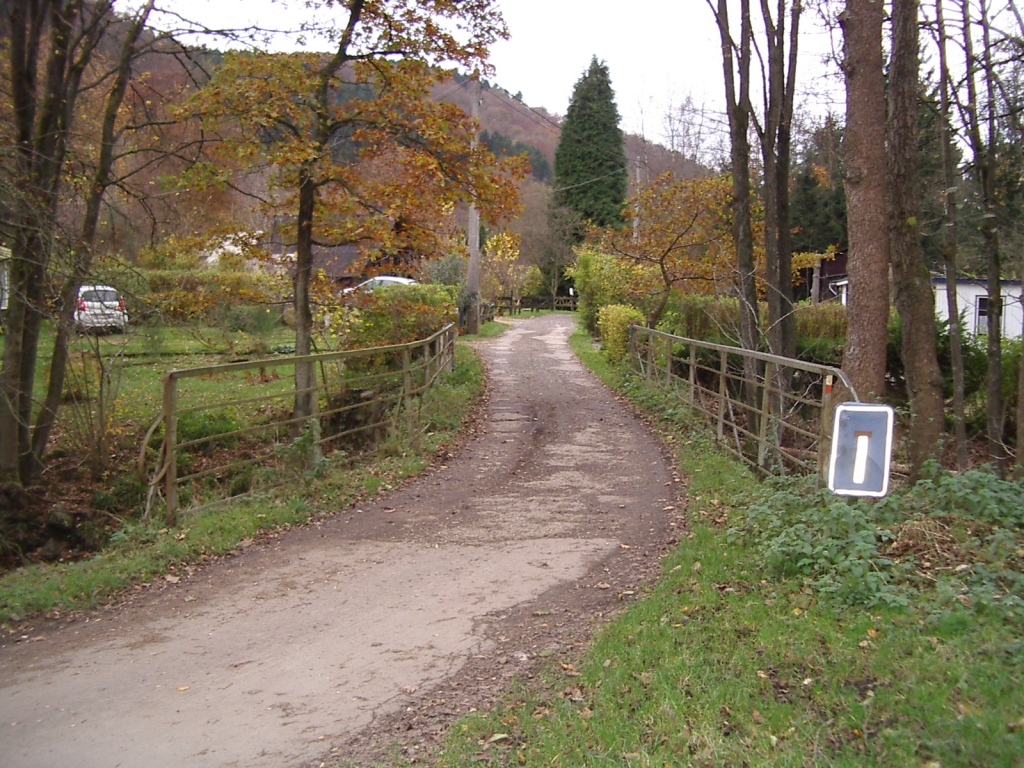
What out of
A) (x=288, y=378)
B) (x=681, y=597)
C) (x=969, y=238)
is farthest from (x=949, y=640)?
(x=969, y=238)

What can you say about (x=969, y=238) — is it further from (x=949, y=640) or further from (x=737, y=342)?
(x=949, y=640)

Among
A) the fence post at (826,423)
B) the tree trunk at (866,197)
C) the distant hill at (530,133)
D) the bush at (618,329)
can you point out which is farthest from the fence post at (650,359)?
the fence post at (826,423)

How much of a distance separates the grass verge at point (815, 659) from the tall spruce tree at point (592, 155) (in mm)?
48865

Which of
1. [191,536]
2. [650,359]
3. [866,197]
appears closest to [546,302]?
[650,359]

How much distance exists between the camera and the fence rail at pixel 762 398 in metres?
8.16

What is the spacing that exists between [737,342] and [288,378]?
10057 millimetres

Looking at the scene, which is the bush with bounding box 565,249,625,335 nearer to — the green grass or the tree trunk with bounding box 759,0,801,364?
the green grass

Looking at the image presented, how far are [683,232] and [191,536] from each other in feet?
42.1

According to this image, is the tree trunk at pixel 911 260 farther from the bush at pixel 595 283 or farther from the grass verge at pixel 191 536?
the bush at pixel 595 283

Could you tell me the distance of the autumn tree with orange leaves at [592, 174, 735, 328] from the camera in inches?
702

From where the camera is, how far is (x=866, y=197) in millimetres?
9477

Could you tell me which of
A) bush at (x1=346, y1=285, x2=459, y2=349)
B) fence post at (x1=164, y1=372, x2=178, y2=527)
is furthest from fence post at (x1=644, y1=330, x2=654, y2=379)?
fence post at (x1=164, y1=372, x2=178, y2=527)

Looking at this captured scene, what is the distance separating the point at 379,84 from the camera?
41.7 feet

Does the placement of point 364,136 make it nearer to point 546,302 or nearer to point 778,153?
point 778,153
